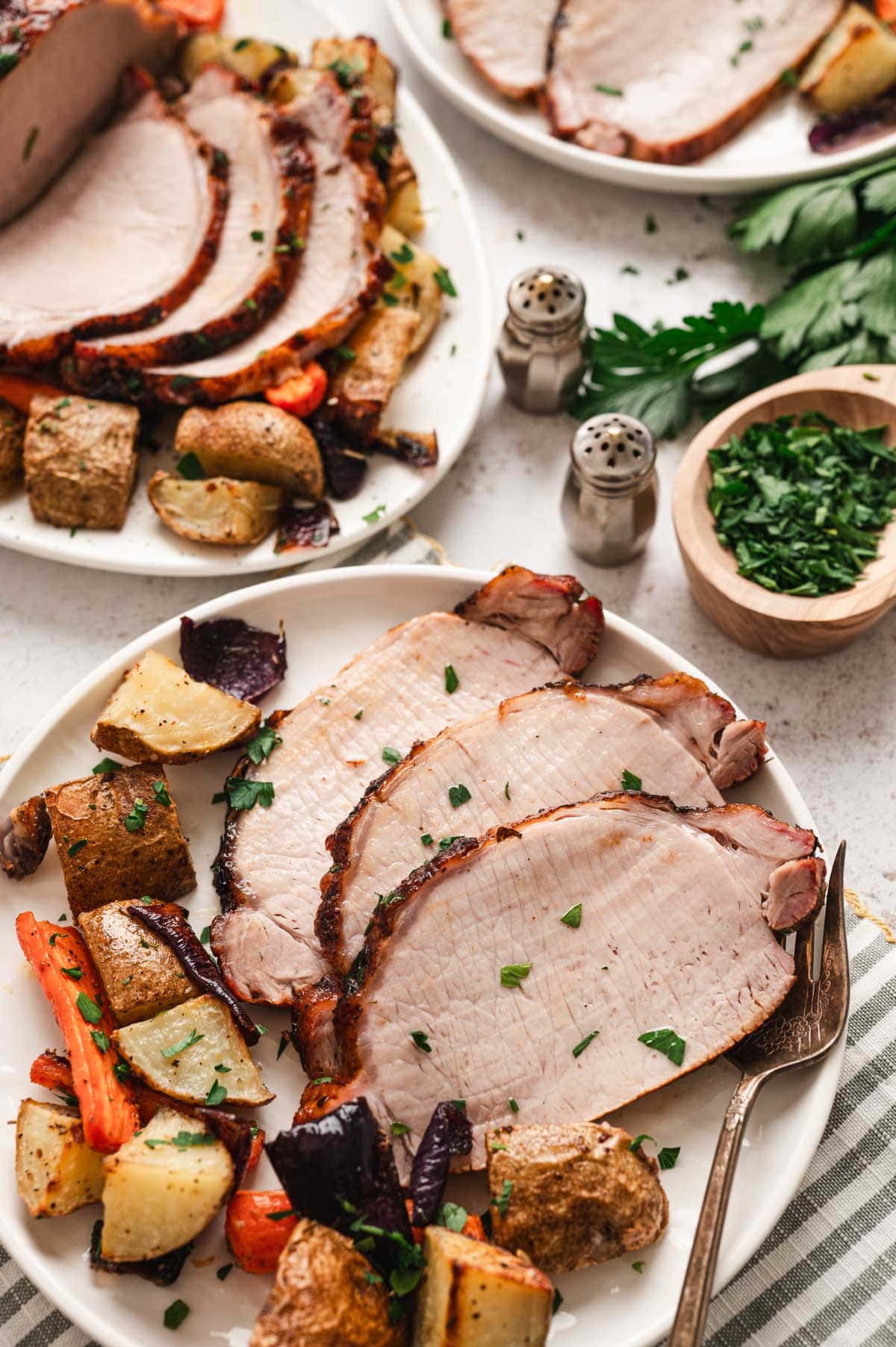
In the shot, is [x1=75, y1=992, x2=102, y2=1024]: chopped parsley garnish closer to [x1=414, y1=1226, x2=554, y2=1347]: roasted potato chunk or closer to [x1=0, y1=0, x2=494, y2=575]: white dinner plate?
[x1=414, y1=1226, x2=554, y2=1347]: roasted potato chunk

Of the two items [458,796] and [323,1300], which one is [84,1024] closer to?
[323,1300]

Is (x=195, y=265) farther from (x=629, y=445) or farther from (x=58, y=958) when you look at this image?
(x=58, y=958)

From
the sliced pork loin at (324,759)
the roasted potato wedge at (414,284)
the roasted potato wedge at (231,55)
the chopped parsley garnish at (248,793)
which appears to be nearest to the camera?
the sliced pork loin at (324,759)

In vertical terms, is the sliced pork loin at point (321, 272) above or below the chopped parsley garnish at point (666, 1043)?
above

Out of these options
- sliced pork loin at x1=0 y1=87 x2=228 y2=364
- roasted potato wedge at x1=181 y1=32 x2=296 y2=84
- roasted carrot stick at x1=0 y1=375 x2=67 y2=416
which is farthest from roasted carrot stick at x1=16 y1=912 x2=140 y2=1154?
roasted potato wedge at x1=181 y1=32 x2=296 y2=84

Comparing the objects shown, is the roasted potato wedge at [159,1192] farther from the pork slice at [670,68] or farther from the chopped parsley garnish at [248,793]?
the pork slice at [670,68]

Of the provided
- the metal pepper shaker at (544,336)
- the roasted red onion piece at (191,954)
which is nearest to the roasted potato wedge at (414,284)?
the metal pepper shaker at (544,336)
